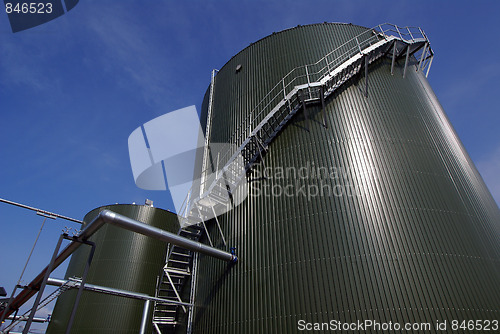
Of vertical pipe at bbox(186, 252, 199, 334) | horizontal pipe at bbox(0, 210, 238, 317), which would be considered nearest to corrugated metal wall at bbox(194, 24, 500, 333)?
vertical pipe at bbox(186, 252, 199, 334)

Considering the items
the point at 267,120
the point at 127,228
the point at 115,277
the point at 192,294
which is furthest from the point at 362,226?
the point at 115,277

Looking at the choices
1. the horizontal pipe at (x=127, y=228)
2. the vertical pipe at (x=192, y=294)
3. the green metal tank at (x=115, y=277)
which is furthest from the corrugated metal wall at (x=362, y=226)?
the green metal tank at (x=115, y=277)

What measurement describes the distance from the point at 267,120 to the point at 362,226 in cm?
762

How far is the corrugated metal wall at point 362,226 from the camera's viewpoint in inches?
453

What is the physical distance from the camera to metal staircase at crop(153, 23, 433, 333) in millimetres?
17125

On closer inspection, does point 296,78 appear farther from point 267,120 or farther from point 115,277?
point 115,277

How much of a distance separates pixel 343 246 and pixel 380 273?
167 cm

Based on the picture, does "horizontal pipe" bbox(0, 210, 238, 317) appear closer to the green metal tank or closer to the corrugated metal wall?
the corrugated metal wall

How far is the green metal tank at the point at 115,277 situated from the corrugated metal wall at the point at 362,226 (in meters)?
13.2

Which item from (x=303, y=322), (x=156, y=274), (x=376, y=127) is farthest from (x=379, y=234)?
(x=156, y=274)

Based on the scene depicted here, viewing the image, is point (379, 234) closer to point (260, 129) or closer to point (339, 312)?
point (339, 312)

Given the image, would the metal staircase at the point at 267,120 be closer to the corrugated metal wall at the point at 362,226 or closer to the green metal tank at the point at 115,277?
the corrugated metal wall at the point at 362,226

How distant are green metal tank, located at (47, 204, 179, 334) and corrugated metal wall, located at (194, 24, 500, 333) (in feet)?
43.5

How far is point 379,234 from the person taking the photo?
41.0ft
